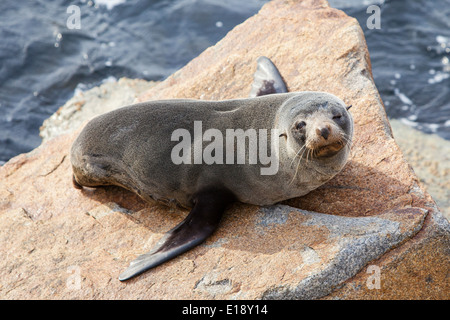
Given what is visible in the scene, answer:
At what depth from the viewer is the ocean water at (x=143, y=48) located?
10547mm

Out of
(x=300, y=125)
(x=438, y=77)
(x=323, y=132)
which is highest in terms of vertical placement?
(x=323, y=132)

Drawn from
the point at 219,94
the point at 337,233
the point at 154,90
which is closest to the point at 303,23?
the point at 219,94

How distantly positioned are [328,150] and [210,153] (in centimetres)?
129

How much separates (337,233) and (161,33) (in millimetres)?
9238

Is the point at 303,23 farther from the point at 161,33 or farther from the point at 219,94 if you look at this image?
the point at 161,33

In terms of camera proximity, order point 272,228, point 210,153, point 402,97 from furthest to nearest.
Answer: point 402,97 → point 210,153 → point 272,228

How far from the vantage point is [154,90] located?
25.5 ft

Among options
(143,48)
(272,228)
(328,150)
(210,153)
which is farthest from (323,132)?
(143,48)

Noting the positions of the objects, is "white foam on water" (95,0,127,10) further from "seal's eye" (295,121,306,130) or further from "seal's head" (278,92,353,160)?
"seal's eye" (295,121,306,130)

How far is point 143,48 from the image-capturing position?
1242cm

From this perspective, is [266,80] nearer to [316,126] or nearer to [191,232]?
[316,126]

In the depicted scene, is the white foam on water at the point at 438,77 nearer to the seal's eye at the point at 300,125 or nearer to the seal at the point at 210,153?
the seal at the point at 210,153

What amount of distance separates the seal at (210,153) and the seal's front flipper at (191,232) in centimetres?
1

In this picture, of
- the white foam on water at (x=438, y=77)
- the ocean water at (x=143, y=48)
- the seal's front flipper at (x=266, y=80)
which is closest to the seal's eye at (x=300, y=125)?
the seal's front flipper at (x=266, y=80)
